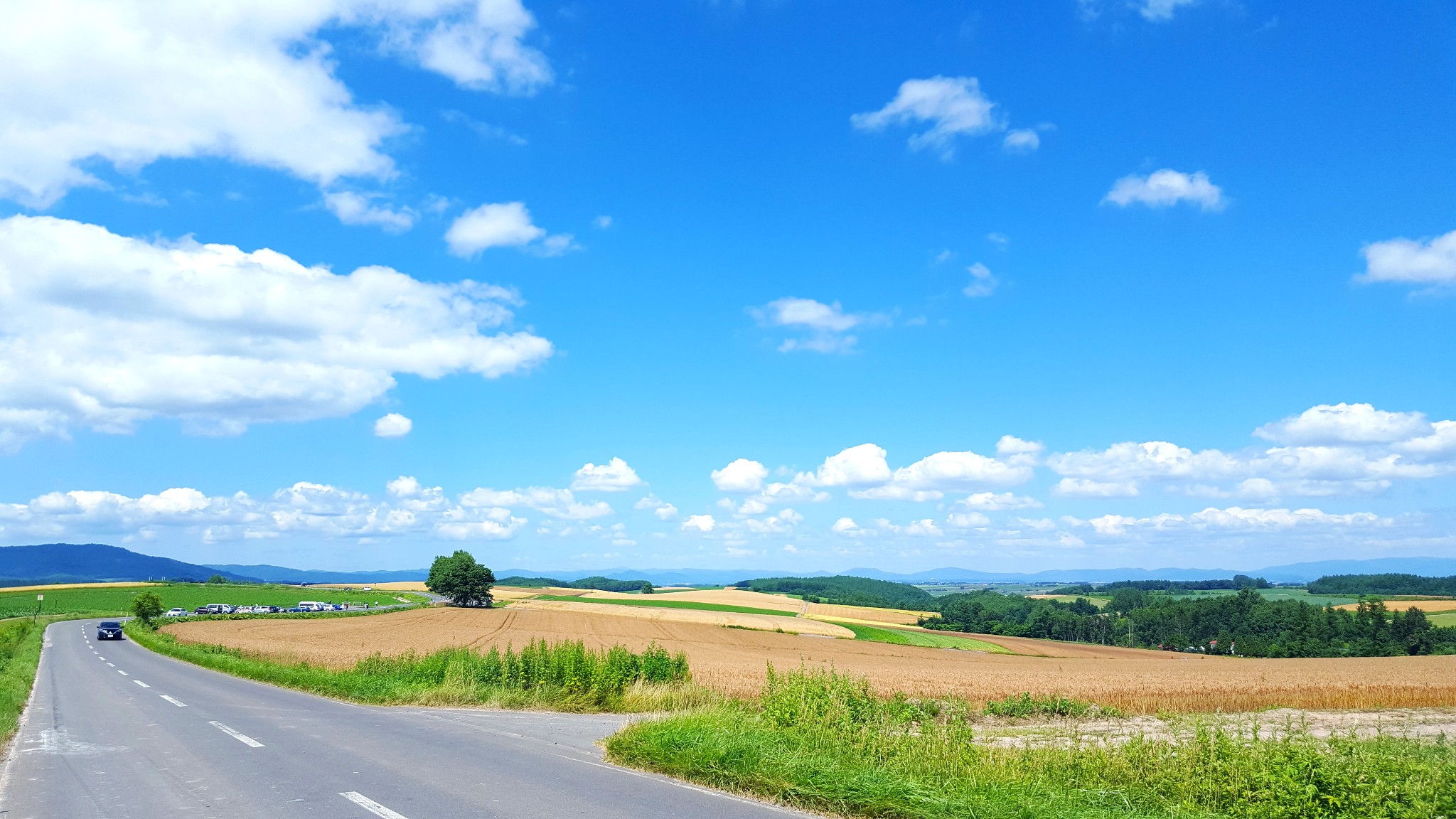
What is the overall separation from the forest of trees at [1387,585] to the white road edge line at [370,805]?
571ft

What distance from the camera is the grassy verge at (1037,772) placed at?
313 inches

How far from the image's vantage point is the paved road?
953 cm

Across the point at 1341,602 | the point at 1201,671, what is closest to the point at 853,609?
the point at 1341,602

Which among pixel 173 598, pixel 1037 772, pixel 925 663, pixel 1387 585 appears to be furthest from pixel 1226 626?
pixel 173 598

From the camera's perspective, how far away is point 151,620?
76938mm

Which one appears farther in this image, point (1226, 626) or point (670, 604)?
point (670, 604)

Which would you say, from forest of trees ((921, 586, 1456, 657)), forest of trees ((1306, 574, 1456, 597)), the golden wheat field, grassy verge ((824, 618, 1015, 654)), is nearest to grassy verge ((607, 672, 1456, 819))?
the golden wheat field

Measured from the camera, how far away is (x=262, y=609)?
114 m

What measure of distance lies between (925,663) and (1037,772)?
165ft

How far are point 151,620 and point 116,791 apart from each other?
275ft

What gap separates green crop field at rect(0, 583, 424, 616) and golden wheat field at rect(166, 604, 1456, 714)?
49762 mm

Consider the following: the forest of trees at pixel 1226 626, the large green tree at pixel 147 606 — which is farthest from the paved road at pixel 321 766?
the forest of trees at pixel 1226 626

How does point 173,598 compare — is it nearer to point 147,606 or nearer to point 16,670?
point 147,606

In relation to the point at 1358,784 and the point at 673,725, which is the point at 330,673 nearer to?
the point at 673,725
